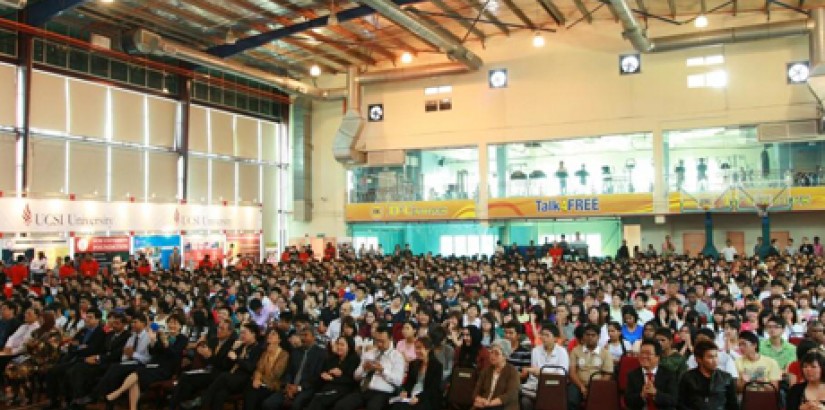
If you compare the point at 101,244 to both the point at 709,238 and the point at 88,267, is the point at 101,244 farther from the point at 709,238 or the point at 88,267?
the point at 709,238

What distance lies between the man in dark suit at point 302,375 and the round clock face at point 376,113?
20108 millimetres

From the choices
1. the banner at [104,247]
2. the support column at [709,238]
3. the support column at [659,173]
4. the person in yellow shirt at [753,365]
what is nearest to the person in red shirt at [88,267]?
the banner at [104,247]

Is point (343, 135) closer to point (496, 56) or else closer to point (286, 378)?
point (496, 56)

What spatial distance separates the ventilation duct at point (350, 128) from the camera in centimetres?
2508

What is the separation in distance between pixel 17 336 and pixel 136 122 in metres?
13.9

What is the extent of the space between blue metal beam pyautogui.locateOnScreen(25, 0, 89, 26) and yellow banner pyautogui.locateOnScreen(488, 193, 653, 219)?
15.1 metres

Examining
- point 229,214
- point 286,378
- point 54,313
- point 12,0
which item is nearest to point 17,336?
point 54,313

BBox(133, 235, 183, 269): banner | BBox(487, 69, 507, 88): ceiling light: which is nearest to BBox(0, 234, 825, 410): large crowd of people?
BBox(133, 235, 183, 269): banner

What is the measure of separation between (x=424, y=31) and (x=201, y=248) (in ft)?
35.6

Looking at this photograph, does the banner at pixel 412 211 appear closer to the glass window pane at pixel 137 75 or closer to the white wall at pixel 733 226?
the white wall at pixel 733 226

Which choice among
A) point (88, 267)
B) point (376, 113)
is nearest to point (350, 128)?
point (376, 113)

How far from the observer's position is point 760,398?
17.1 ft

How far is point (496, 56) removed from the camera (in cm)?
2425

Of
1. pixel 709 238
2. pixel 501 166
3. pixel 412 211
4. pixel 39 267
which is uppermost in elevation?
pixel 501 166
